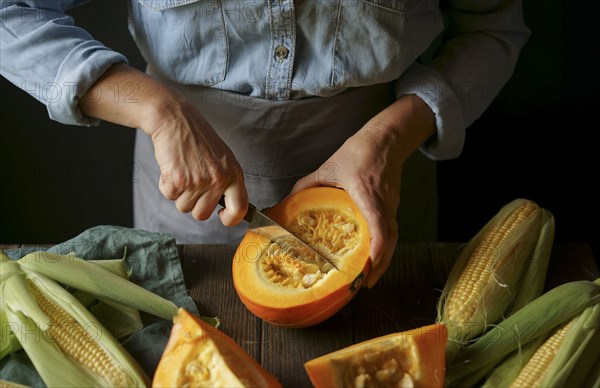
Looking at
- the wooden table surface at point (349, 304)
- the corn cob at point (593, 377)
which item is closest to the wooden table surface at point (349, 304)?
the wooden table surface at point (349, 304)

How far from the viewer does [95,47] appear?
1.42 m

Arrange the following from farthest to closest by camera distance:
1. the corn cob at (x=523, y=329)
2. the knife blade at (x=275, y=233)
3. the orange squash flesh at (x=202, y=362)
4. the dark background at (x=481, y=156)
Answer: the dark background at (x=481, y=156), the knife blade at (x=275, y=233), the corn cob at (x=523, y=329), the orange squash flesh at (x=202, y=362)

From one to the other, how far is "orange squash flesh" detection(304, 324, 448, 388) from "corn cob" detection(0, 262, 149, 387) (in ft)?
0.91

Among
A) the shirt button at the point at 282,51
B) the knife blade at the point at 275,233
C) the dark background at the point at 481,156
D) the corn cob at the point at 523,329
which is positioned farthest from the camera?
the dark background at the point at 481,156

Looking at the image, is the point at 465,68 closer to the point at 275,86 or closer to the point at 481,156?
the point at 275,86

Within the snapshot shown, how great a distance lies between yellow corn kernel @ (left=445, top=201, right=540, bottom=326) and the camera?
4.38ft

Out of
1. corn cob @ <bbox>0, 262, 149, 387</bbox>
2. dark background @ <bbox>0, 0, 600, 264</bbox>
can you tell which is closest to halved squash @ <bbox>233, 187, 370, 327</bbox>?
corn cob @ <bbox>0, 262, 149, 387</bbox>

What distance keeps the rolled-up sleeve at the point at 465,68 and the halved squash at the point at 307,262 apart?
30 cm

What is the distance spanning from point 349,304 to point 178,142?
0.41 metres

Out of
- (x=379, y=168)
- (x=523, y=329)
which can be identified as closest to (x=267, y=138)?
(x=379, y=168)

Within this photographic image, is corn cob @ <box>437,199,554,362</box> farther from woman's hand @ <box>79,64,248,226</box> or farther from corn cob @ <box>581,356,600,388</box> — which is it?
woman's hand @ <box>79,64,248,226</box>

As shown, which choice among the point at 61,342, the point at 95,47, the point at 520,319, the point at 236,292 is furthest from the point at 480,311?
the point at 95,47

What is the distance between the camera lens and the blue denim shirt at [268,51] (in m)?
1.42

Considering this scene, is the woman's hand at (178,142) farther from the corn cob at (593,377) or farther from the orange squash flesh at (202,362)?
the corn cob at (593,377)
